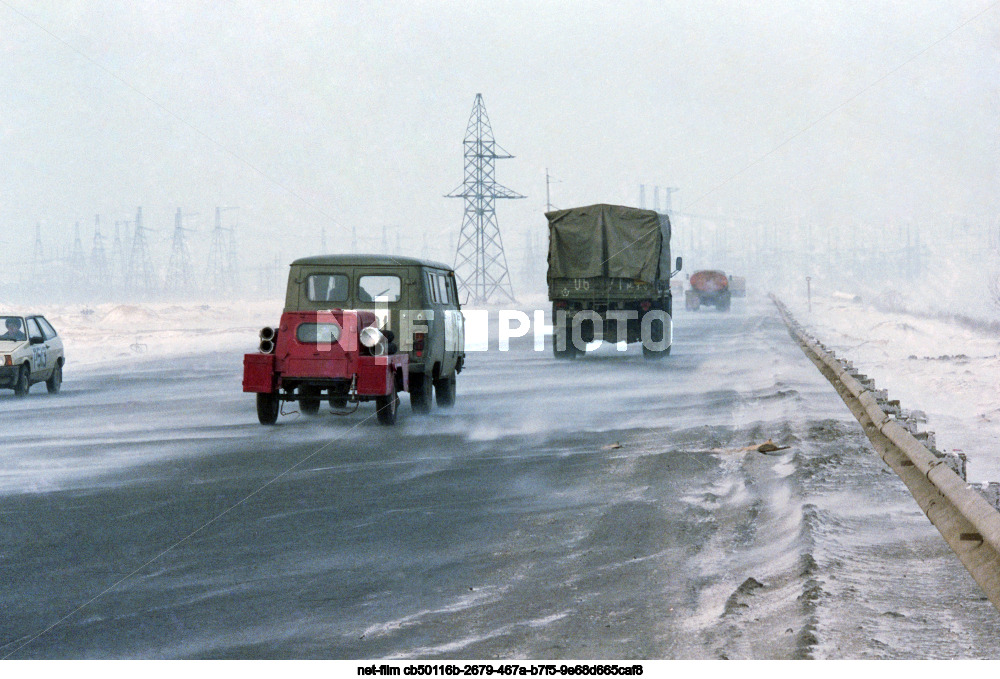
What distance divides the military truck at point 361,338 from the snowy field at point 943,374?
639 centimetres

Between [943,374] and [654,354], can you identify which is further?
[654,354]

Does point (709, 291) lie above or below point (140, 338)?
above

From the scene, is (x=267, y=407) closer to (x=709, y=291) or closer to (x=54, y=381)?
(x=54, y=381)

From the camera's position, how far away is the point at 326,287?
50.4ft

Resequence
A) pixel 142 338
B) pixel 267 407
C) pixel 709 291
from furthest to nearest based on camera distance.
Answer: pixel 709 291 → pixel 142 338 → pixel 267 407

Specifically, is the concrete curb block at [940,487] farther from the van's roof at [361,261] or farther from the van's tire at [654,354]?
the van's tire at [654,354]

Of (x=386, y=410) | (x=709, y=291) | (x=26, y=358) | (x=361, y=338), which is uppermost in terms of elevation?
(x=709, y=291)

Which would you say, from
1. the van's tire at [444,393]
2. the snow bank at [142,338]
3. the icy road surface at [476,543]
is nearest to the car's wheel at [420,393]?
the icy road surface at [476,543]

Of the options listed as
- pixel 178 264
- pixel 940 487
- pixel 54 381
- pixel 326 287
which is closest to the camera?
pixel 940 487

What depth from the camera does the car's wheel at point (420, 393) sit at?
14.9 meters

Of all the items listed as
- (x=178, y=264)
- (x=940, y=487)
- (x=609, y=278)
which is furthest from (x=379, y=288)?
(x=178, y=264)

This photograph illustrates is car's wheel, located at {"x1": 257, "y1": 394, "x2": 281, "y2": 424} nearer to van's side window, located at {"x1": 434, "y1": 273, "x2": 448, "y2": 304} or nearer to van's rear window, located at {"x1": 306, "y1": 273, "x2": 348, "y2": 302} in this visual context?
van's rear window, located at {"x1": 306, "y1": 273, "x2": 348, "y2": 302}

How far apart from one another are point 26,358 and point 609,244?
1387 cm

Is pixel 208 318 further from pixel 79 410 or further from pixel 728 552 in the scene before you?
pixel 728 552
